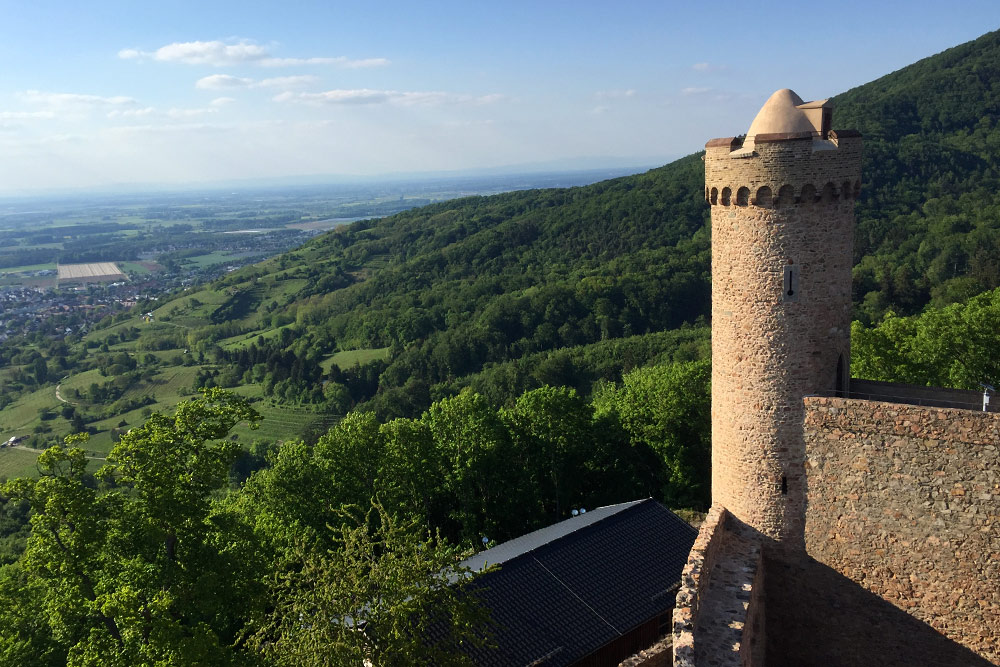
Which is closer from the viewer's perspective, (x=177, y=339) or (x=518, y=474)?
(x=518, y=474)

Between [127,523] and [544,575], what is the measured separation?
37.3ft

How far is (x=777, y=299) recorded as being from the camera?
13508 millimetres

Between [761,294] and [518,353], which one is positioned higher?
[761,294]

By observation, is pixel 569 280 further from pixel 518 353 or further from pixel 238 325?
pixel 238 325

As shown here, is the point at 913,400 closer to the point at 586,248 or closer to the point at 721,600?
the point at 721,600

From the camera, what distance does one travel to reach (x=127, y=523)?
15.7 meters

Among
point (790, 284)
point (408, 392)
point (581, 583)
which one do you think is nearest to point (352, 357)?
point (408, 392)

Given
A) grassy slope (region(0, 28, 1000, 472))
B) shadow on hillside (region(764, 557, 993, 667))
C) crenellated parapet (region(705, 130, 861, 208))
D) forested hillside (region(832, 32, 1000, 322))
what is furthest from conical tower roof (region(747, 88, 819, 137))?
forested hillside (region(832, 32, 1000, 322))

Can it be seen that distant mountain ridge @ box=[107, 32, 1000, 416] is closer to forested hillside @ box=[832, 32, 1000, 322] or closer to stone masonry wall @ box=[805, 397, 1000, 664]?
forested hillside @ box=[832, 32, 1000, 322]

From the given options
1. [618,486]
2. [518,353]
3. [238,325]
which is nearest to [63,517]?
[618,486]

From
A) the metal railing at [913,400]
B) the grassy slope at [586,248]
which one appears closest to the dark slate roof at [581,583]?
the metal railing at [913,400]

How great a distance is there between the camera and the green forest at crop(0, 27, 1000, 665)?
15094 millimetres

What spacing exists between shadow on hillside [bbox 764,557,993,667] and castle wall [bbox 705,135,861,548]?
37.3 inches

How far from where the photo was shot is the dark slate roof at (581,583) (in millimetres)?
17672
